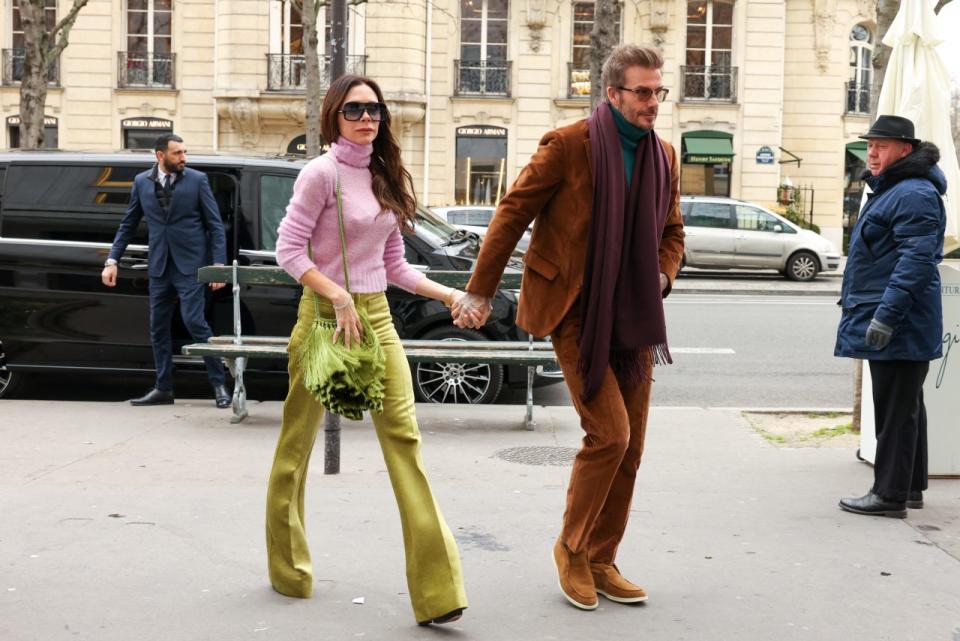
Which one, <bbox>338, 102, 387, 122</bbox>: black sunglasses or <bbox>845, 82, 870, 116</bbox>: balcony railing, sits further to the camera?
<bbox>845, 82, 870, 116</bbox>: balcony railing

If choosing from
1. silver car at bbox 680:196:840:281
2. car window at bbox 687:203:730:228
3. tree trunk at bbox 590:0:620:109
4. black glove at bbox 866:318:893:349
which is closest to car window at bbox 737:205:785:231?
silver car at bbox 680:196:840:281

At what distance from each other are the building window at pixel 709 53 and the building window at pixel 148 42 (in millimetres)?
14038

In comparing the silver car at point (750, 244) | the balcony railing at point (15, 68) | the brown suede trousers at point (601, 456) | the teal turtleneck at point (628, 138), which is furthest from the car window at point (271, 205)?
the balcony railing at point (15, 68)

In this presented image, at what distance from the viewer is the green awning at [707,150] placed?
3444cm

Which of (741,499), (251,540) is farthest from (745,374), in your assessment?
(251,540)

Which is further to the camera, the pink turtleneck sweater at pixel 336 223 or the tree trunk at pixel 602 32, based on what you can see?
the tree trunk at pixel 602 32

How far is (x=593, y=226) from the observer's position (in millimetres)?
4477

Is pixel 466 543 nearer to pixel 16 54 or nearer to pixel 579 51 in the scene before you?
pixel 579 51

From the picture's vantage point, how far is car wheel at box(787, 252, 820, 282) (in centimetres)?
2561

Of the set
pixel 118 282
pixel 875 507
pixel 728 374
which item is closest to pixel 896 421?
pixel 875 507

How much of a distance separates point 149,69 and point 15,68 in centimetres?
355

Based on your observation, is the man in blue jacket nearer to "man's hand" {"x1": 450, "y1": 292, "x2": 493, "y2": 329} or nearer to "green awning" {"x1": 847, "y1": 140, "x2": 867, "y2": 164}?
"man's hand" {"x1": 450, "y1": 292, "x2": 493, "y2": 329}

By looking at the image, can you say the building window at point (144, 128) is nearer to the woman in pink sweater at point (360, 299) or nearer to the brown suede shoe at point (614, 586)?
the woman in pink sweater at point (360, 299)

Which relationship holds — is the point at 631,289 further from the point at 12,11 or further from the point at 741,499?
the point at 12,11
